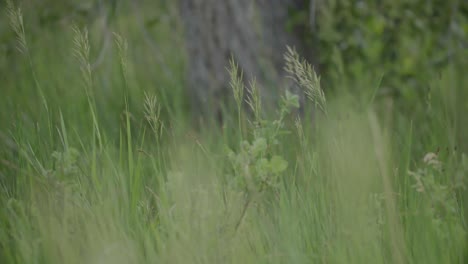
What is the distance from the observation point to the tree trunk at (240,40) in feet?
9.40

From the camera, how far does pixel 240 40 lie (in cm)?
289

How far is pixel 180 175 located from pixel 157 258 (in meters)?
0.21

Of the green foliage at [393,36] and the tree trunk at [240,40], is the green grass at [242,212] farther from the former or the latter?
the green foliage at [393,36]

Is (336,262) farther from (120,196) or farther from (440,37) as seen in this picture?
(440,37)

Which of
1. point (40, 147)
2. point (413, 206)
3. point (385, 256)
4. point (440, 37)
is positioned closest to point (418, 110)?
point (440, 37)

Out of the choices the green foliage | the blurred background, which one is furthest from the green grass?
the green foliage

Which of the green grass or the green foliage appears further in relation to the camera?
the green foliage

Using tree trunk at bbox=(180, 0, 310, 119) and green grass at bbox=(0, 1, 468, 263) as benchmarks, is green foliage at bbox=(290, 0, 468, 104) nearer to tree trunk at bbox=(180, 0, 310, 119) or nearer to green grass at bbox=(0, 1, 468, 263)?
tree trunk at bbox=(180, 0, 310, 119)

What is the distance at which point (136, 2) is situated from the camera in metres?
3.27

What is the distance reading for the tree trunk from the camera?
287 centimetres

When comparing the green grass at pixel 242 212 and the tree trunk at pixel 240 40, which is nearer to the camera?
the green grass at pixel 242 212

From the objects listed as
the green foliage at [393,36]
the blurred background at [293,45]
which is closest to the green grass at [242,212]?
the blurred background at [293,45]

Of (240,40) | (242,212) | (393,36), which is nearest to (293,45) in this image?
(240,40)

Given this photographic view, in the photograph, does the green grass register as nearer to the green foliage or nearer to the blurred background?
the blurred background
